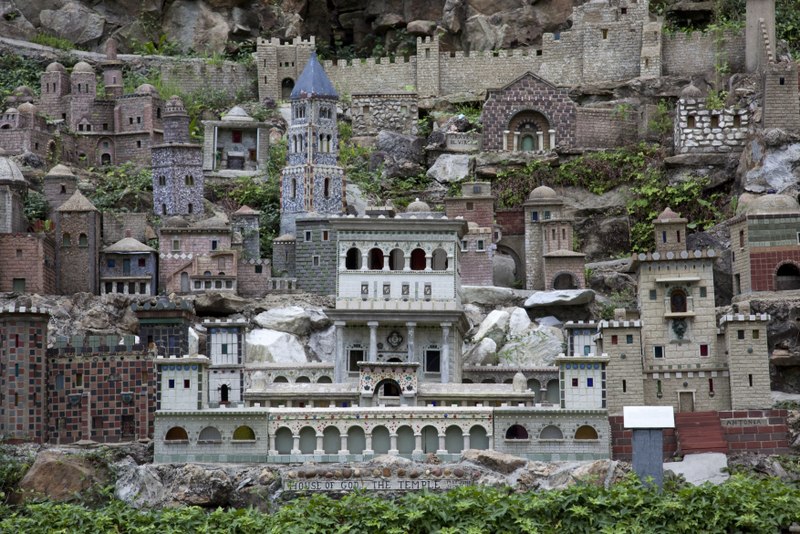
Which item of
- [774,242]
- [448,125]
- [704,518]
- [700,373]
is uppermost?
[448,125]

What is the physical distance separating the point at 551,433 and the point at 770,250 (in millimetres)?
17021

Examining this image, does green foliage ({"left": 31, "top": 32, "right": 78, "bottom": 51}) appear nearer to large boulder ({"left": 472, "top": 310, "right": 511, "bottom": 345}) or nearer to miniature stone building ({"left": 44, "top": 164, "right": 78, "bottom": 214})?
miniature stone building ({"left": 44, "top": 164, "right": 78, "bottom": 214})

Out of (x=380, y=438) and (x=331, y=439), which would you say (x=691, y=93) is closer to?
(x=380, y=438)

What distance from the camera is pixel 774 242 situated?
9588 centimetres

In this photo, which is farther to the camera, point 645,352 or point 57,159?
point 57,159

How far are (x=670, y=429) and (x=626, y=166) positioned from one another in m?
27.5

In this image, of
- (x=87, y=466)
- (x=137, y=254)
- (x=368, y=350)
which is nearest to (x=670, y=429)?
(x=368, y=350)

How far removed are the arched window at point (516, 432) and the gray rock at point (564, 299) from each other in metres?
14.6

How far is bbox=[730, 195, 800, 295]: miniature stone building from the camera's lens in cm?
9550

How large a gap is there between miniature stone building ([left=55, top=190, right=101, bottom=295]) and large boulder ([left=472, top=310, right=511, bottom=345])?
17.6m

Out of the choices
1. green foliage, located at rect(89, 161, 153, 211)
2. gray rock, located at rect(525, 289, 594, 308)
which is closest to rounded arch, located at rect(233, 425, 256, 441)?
gray rock, located at rect(525, 289, 594, 308)

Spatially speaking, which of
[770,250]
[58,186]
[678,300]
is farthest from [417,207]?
[58,186]

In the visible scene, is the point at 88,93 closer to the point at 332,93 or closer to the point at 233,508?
the point at 332,93

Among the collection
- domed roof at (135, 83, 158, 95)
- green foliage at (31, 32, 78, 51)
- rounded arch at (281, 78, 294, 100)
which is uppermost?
green foliage at (31, 32, 78, 51)
